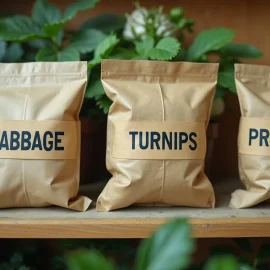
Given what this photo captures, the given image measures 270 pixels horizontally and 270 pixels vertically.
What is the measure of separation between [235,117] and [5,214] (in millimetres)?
682

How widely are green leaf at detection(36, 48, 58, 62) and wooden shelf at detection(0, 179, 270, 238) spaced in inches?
14.2

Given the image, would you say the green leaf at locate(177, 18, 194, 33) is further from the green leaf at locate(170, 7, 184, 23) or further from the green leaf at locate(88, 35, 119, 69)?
the green leaf at locate(88, 35, 119, 69)

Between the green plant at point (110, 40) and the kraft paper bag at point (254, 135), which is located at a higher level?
the green plant at point (110, 40)

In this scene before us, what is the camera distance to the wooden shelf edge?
65cm

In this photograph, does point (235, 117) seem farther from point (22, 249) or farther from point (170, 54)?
point (22, 249)

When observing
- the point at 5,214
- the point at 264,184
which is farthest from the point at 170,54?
the point at 5,214

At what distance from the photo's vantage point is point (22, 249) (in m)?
0.96

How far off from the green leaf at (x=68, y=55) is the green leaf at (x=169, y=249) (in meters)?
0.61

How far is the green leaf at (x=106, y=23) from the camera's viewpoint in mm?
966

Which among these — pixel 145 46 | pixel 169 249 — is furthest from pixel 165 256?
pixel 145 46

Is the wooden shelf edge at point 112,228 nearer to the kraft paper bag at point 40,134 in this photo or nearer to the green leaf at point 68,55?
the kraft paper bag at point 40,134

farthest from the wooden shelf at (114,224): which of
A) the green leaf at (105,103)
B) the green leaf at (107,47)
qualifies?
the green leaf at (107,47)

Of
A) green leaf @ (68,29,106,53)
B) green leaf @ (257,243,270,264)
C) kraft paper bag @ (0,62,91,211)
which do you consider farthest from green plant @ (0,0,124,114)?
green leaf @ (257,243,270,264)

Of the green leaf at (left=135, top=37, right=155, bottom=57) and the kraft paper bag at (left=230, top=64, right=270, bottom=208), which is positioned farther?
the green leaf at (left=135, top=37, right=155, bottom=57)
